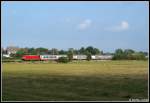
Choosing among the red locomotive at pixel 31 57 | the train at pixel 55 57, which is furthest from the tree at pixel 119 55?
the red locomotive at pixel 31 57

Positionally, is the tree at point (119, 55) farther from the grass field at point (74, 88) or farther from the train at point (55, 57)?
the grass field at point (74, 88)

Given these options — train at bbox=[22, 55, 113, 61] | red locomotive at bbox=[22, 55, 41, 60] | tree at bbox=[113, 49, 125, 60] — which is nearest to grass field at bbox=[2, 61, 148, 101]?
red locomotive at bbox=[22, 55, 41, 60]

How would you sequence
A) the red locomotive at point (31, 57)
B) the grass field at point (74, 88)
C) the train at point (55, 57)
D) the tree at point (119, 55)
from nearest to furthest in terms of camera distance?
the grass field at point (74, 88) < the red locomotive at point (31, 57) < the train at point (55, 57) < the tree at point (119, 55)

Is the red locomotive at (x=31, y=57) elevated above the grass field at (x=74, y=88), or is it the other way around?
the red locomotive at (x=31, y=57)

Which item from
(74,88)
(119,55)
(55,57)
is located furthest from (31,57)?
(74,88)

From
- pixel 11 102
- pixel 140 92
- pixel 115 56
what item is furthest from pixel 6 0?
pixel 115 56

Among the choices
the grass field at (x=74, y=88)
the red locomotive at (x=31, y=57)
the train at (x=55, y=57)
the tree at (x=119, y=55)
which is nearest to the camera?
the grass field at (x=74, y=88)

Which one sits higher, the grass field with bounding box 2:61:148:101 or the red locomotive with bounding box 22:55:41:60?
the red locomotive with bounding box 22:55:41:60

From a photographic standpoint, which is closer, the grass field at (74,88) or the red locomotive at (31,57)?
the grass field at (74,88)

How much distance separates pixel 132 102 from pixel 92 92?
4516 millimetres

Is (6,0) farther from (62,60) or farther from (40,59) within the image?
(40,59)

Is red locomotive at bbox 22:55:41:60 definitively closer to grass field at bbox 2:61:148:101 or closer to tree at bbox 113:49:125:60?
tree at bbox 113:49:125:60

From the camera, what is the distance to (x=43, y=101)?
12.0m

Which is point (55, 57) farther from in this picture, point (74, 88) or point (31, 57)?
point (74, 88)
